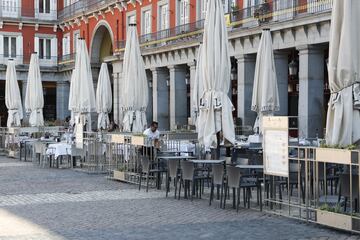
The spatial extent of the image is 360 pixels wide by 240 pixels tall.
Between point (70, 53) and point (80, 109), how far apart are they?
3146 cm

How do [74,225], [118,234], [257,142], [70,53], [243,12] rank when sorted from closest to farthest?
[118,234], [74,225], [257,142], [243,12], [70,53]

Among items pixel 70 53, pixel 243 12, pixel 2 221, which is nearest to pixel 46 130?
pixel 243 12

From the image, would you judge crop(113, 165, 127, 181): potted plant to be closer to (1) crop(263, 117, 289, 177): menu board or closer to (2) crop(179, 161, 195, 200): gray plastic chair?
(2) crop(179, 161, 195, 200): gray plastic chair

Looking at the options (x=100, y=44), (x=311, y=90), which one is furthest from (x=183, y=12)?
(x=100, y=44)

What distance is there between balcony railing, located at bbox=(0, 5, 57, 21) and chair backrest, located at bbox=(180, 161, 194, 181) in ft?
147

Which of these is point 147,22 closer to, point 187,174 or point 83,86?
point 83,86

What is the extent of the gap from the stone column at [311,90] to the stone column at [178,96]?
12078 millimetres

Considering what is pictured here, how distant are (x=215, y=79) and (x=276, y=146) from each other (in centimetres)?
436

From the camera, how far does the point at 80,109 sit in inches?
1068

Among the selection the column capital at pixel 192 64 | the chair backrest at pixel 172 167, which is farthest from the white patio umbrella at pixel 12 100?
the chair backrest at pixel 172 167

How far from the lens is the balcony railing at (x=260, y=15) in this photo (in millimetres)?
26719

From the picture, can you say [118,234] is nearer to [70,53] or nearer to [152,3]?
[152,3]

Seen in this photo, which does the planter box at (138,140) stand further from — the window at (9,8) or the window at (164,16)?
the window at (9,8)

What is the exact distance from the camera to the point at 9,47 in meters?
57.9
